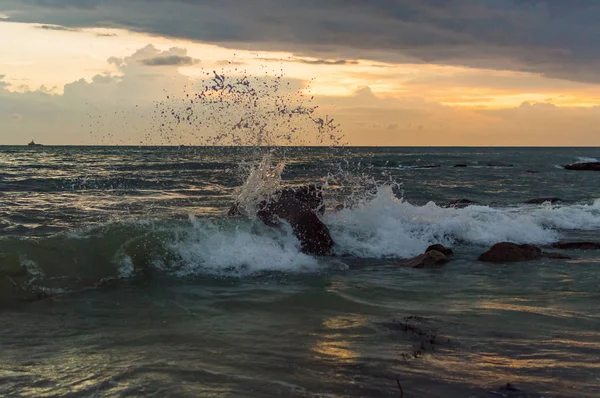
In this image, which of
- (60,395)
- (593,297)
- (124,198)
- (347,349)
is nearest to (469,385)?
(347,349)

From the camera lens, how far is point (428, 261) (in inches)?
452

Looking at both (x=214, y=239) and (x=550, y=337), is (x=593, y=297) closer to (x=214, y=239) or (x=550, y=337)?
(x=550, y=337)

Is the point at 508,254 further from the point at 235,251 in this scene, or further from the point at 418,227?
the point at 235,251

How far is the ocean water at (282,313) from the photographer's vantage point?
5145mm

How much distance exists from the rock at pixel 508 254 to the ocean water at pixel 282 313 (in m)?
0.35

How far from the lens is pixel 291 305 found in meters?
8.03

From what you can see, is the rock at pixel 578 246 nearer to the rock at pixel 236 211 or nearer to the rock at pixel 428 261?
the rock at pixel 428 261

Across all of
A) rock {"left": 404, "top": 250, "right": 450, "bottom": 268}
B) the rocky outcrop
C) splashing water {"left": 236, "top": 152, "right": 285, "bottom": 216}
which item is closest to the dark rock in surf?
the rocky outcrop

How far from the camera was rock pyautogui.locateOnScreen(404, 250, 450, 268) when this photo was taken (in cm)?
1136

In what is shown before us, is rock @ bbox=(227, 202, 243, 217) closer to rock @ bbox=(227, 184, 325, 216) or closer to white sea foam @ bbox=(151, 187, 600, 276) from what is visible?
rock @ bbox=(227, 184, 325, 216)

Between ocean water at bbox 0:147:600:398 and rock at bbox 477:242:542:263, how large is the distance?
0.35 m

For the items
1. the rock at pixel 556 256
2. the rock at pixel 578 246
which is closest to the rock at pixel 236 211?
the rock at pixel 556 256

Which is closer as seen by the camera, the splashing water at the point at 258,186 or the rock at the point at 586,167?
the splashing water at the point at 258,186

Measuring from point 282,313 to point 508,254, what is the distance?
6.52m
